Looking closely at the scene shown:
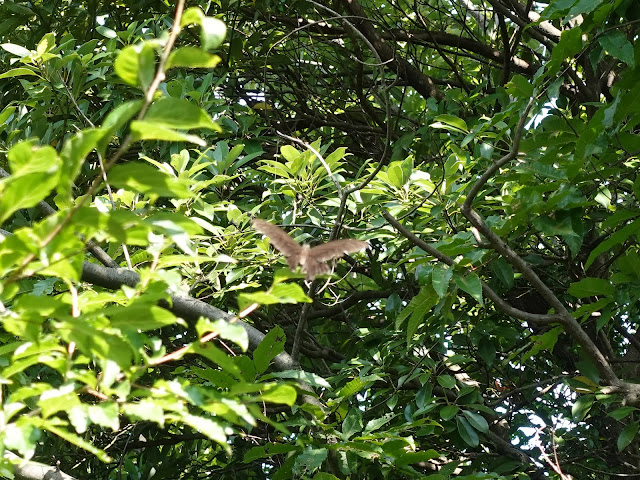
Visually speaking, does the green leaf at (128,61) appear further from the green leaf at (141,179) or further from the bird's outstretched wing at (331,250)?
the bird's outstretched wing at (331,250)

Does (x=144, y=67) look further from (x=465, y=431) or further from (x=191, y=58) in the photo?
(x=465, y=431)

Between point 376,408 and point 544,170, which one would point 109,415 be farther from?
point 376,408

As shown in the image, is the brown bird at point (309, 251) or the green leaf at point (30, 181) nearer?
the green leaf at point (30, 181)

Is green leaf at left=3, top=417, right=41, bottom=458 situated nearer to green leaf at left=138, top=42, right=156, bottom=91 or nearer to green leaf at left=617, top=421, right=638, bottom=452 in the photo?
green leaf at left=138, top=42, right=156, bottom=91

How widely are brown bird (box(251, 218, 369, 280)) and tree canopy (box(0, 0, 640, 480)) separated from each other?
69 millimetres

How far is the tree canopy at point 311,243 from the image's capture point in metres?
1.04

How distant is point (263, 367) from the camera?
5.53 ft

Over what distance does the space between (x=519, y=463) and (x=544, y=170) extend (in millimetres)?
1307

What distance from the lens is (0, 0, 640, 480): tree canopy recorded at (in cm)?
104

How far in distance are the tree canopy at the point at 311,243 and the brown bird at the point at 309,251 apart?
0.07m

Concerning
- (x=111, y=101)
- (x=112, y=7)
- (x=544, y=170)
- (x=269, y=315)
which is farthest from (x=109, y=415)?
(x=112, y=7)

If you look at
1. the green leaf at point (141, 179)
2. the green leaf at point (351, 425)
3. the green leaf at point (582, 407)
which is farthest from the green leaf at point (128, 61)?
the green leaf at point (582, 407)

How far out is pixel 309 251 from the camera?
57.9 inches

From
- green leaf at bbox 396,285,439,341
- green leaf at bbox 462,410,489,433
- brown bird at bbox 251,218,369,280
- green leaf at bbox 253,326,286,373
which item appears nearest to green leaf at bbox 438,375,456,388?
green leaf at bbox 462,410,489,433
